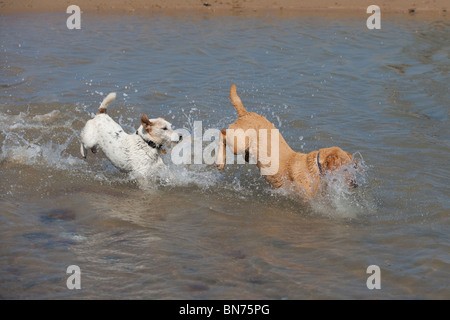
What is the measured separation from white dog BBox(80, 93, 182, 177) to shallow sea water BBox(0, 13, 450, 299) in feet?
0.89

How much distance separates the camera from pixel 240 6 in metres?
15.2

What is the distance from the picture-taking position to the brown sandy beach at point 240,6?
1474cm

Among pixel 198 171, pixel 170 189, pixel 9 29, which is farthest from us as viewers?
pixel 9 29

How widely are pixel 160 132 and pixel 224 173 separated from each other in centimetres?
119

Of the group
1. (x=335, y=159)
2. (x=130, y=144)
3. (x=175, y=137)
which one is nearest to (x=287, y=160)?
(x=335, y=159)

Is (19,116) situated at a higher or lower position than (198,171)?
higher

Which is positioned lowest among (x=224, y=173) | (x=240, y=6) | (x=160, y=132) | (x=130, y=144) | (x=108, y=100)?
(x=224, y=173)

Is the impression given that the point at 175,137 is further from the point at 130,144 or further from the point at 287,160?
the point at 287,160

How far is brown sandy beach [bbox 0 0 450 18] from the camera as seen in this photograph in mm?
14742

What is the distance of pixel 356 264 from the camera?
4.82 m

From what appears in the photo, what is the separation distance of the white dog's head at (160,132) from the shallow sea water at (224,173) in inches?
24.8

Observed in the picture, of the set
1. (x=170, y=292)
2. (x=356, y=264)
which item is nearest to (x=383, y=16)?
(x=356, y=264)
